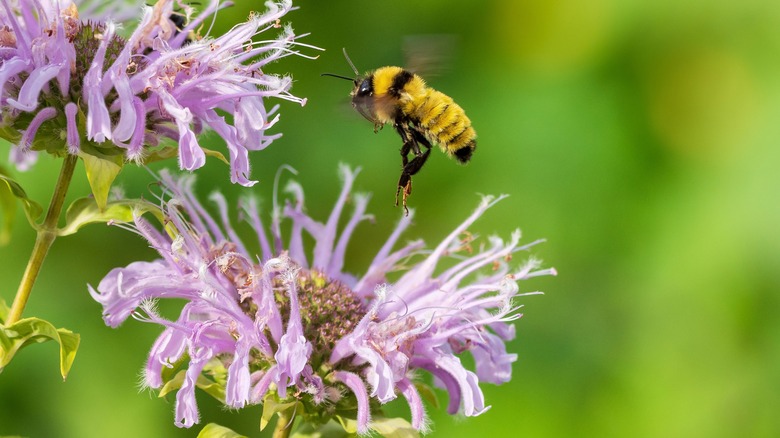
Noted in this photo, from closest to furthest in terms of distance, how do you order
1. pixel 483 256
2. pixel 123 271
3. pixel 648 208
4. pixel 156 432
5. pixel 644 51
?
1. pixel 123 271
2. pixel 483 256
3. pixel 156 432
4. pixel 648 208
5. pixel 644 51

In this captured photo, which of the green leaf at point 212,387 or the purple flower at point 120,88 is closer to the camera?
the purple flower at point 120,88

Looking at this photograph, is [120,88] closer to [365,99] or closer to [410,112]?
[365,99]

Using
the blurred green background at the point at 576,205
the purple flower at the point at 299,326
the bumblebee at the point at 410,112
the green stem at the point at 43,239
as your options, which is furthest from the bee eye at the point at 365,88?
the blurred green background at the point at 576,205

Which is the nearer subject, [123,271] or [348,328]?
[123,271]

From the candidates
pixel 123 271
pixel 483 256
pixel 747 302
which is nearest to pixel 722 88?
pixel 747 302

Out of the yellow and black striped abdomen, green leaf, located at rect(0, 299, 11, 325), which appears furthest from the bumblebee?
green leaf, located at rect(0, 299, 11, 325)

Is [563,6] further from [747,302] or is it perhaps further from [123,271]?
[123,271]

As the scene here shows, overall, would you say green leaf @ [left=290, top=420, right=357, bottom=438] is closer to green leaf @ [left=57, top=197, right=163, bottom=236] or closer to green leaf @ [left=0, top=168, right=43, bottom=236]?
green leaf @ [left=57, top=197, right=163, bottom=236]

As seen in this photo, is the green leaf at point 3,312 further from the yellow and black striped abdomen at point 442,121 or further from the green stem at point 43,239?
the yellow and black striped abdomen at point 442,121
